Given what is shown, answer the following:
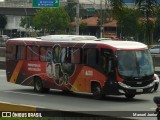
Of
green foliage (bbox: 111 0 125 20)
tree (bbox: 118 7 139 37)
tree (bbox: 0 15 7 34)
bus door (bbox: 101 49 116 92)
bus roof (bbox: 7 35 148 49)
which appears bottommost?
tree (bbox: 0 15 7 34)

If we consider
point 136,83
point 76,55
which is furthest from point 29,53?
point 136,83

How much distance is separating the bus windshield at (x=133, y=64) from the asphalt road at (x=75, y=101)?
38.9 inches

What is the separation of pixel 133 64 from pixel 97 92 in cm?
169

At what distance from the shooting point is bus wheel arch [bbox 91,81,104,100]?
19172 millimetres

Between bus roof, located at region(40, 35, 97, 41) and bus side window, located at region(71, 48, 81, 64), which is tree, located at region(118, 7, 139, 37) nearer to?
bus side window, located at region(71, 48, 81, 64)

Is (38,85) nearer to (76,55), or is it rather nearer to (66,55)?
(66,55)

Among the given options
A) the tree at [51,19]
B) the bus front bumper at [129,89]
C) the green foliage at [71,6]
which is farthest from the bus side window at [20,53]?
the tree at [51,19]

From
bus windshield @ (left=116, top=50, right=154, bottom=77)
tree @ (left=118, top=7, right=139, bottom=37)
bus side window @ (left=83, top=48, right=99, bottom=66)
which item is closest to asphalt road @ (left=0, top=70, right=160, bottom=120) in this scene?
bus windshield @ (left=116, top=50, right=154, bottom=77)

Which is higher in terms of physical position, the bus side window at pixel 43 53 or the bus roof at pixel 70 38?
the bus roof at pixel 70 38

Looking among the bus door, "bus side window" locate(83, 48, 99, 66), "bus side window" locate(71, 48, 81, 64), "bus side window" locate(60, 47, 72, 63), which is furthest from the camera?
"bus side window" locate(60, 47, 72, 63)

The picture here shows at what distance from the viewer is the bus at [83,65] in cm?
1923

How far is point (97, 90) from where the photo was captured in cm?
1930

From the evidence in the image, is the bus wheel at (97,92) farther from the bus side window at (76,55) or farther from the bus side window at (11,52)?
the bus side window at (11,52)

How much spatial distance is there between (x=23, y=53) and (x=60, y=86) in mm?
2864
